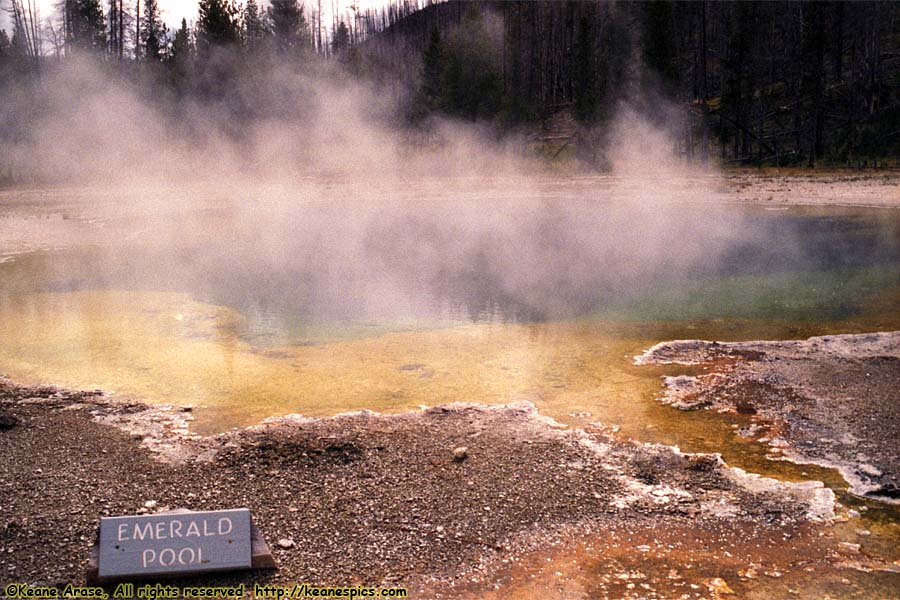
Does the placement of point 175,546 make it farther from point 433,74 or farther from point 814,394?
point 433,74

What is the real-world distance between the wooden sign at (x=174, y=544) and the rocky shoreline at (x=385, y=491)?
0.09 metres

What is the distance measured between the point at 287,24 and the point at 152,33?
8013 millimetres

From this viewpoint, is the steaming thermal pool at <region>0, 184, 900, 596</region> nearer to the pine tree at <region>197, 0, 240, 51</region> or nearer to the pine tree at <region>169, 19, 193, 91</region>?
the pine tree at <region>169, 19, 193, 91</region>

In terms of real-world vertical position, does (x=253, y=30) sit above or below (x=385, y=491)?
above

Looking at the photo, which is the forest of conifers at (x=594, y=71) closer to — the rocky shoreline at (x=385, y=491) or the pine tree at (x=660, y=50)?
the pine tree at (x=660, y=50)

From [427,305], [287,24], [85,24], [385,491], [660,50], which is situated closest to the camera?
[385,491]

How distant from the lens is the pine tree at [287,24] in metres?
23.8

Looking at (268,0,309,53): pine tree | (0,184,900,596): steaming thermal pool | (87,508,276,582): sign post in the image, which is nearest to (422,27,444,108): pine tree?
(268,0,309,53): pine tree

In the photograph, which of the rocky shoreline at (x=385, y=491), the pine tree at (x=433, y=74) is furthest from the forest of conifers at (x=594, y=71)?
the rocky shoreline at (x=385, y=491)

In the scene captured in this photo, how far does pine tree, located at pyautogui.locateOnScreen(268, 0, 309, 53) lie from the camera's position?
23.8 metres

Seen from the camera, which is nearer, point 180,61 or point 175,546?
point 175,546

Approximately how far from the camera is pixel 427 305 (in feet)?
23.7

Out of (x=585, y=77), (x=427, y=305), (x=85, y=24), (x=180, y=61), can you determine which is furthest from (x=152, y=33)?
(x=427, y=305)

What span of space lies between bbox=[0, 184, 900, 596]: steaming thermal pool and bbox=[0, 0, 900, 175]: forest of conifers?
27.6 feet
